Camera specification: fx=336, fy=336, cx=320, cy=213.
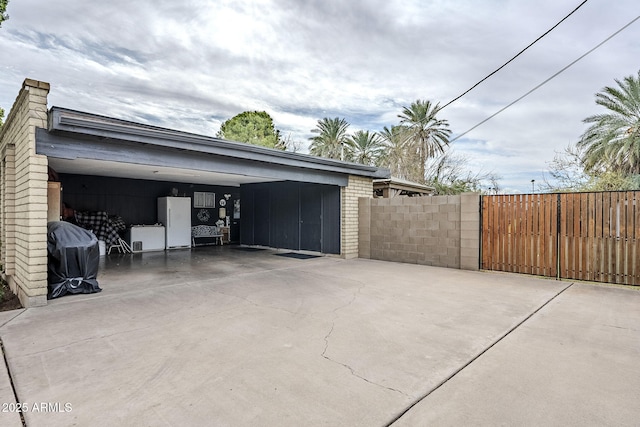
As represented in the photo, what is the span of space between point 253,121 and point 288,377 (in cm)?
2789

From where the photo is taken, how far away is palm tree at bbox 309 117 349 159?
25.0 metres

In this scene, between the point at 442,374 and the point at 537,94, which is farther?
the point at 537,94

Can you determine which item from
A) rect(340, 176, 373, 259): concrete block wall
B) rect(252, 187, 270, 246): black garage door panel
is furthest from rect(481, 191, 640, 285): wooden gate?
rect(252, 187, 270, 246): black garage door panel

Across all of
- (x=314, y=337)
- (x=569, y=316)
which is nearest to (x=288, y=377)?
(x=314, y=337)

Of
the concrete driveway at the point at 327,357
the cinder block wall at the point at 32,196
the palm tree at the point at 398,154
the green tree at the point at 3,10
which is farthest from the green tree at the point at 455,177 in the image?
the green tree at the point at 3,10

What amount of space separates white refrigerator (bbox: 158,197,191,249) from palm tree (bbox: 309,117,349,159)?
15.6 m

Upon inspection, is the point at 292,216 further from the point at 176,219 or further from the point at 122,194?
the point at 122,194

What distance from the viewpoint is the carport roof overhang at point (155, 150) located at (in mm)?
4367

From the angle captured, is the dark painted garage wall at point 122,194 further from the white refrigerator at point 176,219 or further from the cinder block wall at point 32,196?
the cinder block wall at point 32,196

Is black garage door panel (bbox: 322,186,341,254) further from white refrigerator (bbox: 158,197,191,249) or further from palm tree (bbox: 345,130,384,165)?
palm tree (bbox: 345,130,384,165)

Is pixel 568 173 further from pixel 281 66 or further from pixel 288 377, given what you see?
pixel 288 377

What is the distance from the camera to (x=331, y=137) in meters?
25.1

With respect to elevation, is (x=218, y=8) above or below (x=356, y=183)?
above

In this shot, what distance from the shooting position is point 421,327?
358 centimetres
